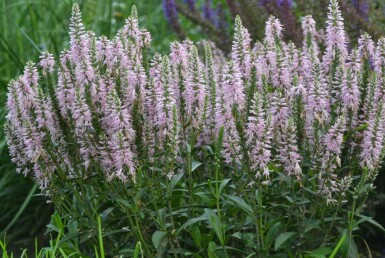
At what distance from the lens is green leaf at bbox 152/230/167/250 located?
132 inches

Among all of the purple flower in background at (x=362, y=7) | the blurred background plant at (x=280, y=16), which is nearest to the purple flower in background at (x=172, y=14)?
the blurred background plant at (x=280, y=16)

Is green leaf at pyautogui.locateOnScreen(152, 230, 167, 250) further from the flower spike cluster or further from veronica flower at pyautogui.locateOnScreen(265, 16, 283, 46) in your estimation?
veronica flower at pyautogui.locateOnScreen(265, 16, 283, 46)

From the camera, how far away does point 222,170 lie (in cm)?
380

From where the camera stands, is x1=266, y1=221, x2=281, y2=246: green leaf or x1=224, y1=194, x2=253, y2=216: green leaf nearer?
x1=224, y1=194, x2=253, y2=216: green leaf

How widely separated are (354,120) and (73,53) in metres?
1.39

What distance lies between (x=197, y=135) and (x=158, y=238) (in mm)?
526

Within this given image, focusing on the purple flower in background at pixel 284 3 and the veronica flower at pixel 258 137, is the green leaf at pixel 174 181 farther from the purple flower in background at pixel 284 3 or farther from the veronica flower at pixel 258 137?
the purple flower in background at pixel 284 3

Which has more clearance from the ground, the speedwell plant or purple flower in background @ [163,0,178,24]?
purple flower in background @ [163,0,178,24]

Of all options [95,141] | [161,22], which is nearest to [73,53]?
[95,141]

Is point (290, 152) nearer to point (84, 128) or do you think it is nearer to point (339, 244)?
point (339, 244)

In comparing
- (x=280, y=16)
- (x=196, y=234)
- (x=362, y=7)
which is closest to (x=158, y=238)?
(x=196, y=234)

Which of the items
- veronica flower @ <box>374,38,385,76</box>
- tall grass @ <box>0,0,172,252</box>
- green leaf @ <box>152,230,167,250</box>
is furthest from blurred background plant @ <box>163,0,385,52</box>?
green leaf @ <box>152,230,167,250</box>

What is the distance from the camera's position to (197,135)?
3.51 meters

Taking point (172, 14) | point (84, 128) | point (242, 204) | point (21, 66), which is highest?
point (172, 14)
